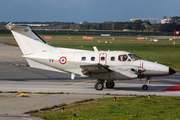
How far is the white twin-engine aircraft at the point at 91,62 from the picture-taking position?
2327cm

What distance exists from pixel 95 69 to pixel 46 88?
470 cm

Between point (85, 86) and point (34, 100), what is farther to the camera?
point (85, 86)

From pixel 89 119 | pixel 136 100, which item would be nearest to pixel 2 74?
pixel 136 100

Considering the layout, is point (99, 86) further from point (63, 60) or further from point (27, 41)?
point (27, 41)

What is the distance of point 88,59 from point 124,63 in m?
3.06

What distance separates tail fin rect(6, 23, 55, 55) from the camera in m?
24.5

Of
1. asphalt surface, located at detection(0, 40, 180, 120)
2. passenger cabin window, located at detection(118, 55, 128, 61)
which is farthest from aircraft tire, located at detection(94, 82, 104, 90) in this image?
passenger cabin window, located at detection(118, 55, 128, 61)

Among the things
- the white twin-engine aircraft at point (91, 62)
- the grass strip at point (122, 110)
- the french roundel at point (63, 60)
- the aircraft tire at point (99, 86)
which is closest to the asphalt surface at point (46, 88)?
the aircraft tire at point (99, 86)

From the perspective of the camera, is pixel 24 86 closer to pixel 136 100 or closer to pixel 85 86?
pixel 85 86

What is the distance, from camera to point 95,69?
23109 mm

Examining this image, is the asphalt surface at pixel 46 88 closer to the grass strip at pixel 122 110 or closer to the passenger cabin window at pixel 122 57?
the grass strip at pixel 122 110

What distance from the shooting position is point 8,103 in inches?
706

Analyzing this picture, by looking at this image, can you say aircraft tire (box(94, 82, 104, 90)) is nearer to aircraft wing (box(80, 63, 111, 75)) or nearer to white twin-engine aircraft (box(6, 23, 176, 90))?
white twin-engine aircraft (box(6, 23, 176, 90))

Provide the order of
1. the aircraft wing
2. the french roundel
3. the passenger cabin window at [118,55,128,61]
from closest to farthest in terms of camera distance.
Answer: the aircraft wing < the passenger cabin window at [118,55,128,61] < the french roundel
